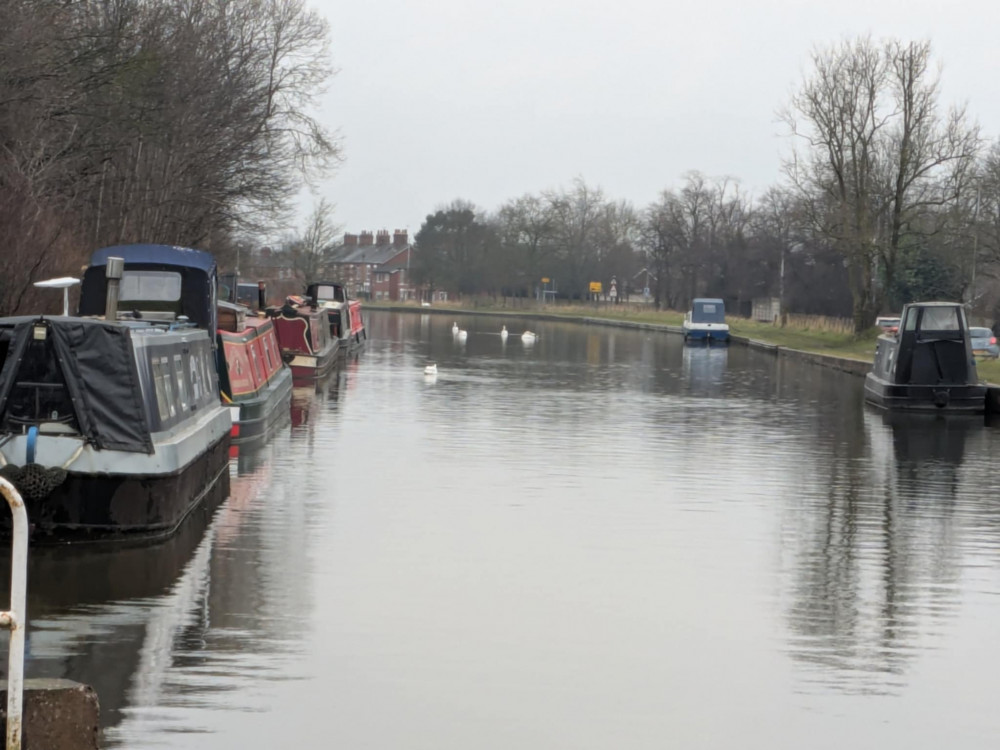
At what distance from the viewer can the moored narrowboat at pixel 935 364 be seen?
25734mm

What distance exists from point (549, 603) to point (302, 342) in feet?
80.0

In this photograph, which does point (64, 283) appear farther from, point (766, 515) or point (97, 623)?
point (766, 515)

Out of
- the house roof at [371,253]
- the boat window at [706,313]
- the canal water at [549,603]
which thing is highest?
the house roof at [371,253]

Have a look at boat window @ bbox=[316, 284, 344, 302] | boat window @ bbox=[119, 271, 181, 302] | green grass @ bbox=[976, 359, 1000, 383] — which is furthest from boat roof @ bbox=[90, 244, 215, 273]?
boat window @ bbox=[316, 284, 344, 302]

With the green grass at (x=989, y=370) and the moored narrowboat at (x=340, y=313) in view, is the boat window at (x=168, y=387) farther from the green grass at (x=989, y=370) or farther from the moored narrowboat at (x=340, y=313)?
the moored narrowboat at (x=340, y=313)

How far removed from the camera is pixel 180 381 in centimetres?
1364

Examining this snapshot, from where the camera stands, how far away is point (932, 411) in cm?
2602

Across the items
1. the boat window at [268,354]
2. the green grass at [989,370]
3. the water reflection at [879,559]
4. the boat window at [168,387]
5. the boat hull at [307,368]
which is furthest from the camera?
the boat hull at [307,368]

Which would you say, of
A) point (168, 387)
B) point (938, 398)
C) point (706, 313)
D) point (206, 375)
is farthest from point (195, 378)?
point (706, 313)

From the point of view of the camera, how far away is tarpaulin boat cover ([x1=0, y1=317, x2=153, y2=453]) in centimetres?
1095

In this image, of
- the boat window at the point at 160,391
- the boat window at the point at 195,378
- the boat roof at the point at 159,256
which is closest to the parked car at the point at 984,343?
the boat roof at the point at 159,256

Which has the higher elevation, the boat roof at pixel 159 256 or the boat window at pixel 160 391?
Answer: the boat roof at pixel 159 256

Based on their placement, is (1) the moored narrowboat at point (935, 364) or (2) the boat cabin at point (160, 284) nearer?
(2) the boat cabin at point (160, 284)

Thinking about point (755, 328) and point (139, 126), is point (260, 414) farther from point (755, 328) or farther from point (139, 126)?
point (755, 328)
